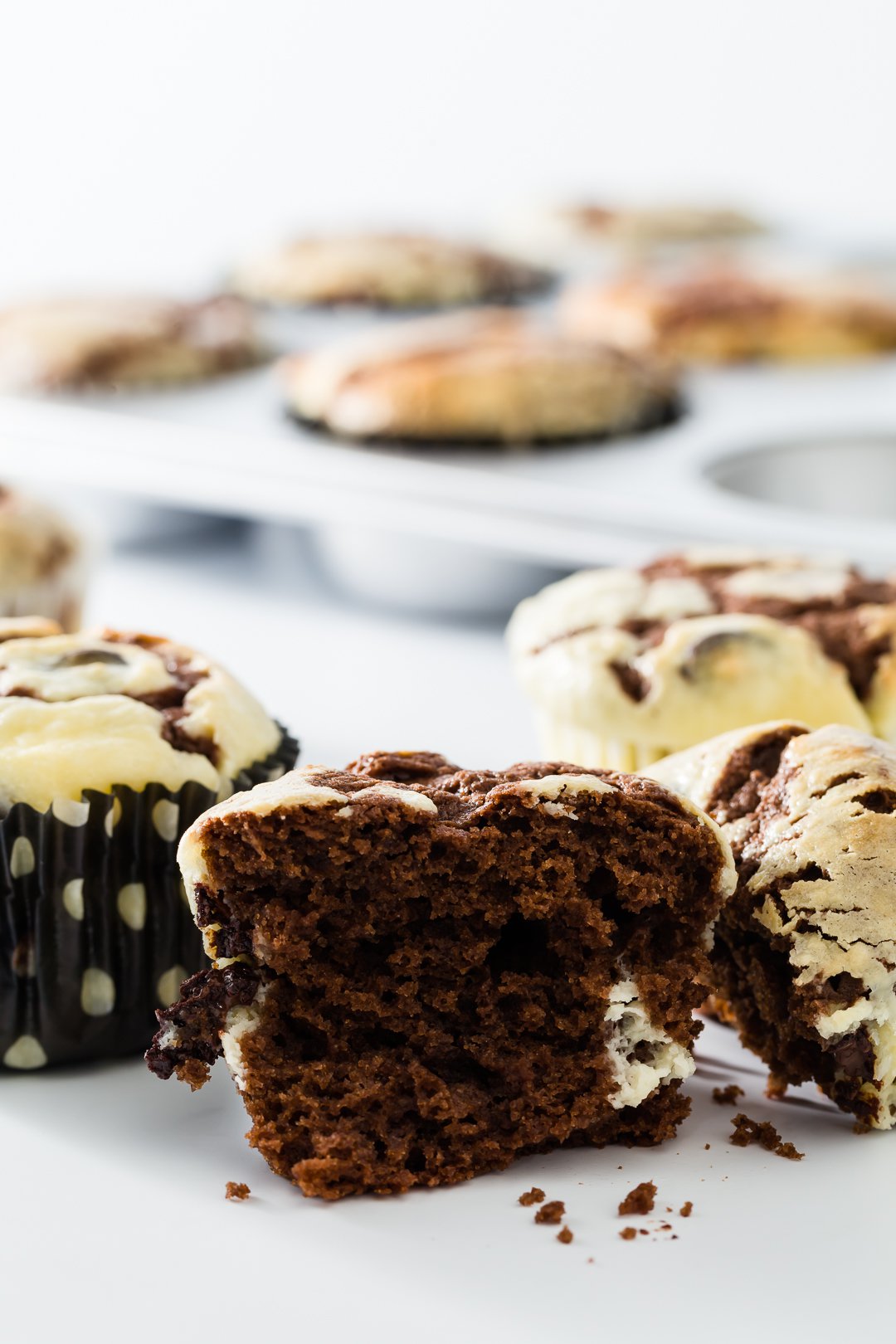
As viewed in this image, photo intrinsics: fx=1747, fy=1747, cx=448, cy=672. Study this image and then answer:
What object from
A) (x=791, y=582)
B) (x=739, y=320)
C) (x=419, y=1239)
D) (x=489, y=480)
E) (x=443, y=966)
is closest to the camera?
(x=419, y=1239)

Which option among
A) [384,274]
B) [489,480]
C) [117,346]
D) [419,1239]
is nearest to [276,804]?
[419,1239]

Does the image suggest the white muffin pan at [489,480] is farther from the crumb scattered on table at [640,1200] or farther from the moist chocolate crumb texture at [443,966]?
the crumb scattered on table at [640,1200]

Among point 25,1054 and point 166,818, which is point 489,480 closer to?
point 166,818

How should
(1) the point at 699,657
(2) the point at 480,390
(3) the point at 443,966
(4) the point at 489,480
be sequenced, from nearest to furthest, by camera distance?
(3) the point at 443,966
(1) the point at 699,657
(4) the point at 489,480
(2) the point at 480,390

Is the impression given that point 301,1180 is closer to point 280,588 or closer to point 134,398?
point 280,588

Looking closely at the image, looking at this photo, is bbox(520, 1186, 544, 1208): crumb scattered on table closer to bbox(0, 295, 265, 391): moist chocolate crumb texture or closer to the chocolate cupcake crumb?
the chocolate cupcake crumb

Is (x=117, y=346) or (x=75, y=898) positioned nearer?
(x=75, y=898)

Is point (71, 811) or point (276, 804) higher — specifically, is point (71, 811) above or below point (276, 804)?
below

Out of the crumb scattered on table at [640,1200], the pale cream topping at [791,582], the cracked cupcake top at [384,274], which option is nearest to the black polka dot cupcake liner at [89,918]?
the crumb scattered on table at [640,1200]
